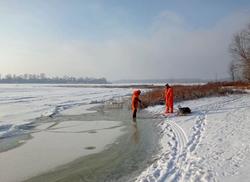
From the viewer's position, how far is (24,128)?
573 inches

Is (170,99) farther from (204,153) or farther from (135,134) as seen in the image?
(204,153)

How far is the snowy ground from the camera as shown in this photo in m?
6.23

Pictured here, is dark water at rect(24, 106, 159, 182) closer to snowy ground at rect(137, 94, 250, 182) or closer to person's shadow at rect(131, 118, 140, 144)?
person's shadow at rect(131, 118, 140, 144)

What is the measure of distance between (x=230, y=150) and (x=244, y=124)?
4332mm

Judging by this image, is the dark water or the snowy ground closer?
the snowy ground

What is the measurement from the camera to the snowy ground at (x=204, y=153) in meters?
6.23

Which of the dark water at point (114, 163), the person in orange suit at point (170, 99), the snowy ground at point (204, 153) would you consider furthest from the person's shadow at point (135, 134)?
the person in orange suit at point (170, 99)

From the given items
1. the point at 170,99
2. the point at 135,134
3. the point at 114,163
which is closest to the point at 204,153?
the point at 114,163

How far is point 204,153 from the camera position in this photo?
26.1ft

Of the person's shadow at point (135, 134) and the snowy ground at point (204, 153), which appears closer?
the snowy ground at point (204, 153)

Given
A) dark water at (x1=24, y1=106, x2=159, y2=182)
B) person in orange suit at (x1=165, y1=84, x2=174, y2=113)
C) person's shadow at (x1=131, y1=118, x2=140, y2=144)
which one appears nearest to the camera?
dark water at (x1=24, y1=106, x2=159, y2=182)

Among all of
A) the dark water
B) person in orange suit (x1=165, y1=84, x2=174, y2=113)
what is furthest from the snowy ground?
person in orange suit (x1=165, y1=84, x2=174, y2=113)

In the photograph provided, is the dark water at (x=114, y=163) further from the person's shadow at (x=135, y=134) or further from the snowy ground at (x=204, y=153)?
the snowy ground at (x=204, y=153)

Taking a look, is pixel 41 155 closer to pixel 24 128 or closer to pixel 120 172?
pixel 120 172
